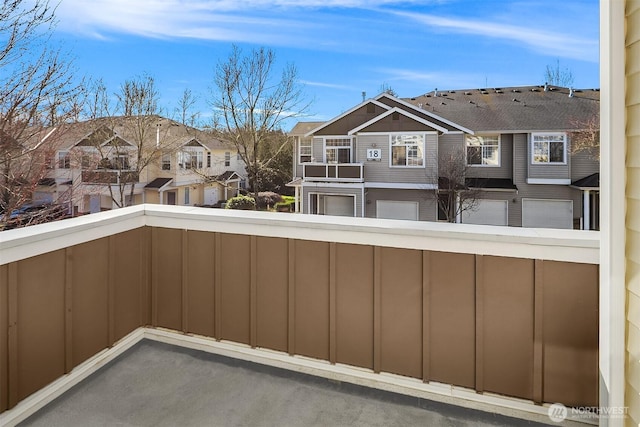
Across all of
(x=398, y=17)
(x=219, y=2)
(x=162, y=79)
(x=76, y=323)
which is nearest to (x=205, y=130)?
(x=162, y=79)

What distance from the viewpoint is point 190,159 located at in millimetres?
16391

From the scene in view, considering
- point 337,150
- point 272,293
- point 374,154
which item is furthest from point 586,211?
point 272,293

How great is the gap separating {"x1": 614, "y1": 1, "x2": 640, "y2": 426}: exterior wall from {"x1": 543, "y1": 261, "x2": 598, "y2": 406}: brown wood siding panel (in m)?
0.32

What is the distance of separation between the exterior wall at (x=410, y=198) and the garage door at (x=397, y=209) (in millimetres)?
120

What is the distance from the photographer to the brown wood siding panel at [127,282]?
187cm

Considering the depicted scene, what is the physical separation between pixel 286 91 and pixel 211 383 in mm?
14066

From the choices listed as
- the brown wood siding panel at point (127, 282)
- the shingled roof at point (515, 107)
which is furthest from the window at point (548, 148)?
the brown wood siding panel at point (127, 282)

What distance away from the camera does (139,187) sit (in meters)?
14.8

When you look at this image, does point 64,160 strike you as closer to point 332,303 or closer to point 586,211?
point 332,303

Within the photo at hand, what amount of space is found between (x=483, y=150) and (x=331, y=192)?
4973mm

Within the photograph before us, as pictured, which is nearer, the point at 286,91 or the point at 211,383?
the point at 211,383

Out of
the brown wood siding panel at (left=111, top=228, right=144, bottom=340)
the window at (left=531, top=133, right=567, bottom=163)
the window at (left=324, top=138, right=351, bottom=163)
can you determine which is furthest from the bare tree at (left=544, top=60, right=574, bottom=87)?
the brown wood siding panel at (left=111, top=228, right=144, bottom=340)

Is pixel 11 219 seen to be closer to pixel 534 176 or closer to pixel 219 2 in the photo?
pixel 219 2

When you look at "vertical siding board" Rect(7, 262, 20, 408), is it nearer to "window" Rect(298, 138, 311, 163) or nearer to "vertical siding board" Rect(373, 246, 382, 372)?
"vertical siding board" Rect(373, 246, 382, 372)
